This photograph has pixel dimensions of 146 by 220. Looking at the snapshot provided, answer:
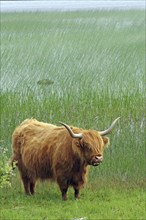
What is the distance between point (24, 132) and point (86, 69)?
697cm

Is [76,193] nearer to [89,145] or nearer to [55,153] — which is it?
[55,153]

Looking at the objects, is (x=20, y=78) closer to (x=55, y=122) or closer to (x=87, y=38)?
(x=55, y=122)

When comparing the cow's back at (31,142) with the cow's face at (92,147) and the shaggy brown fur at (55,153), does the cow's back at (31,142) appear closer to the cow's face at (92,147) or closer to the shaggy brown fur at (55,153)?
the shaggy brown fur at (55,153)

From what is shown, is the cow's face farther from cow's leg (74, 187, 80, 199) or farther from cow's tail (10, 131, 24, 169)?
cow's tail (10, 131, 24, 169)

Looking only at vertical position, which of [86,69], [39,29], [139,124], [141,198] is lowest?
[141,198]

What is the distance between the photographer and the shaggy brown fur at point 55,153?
8.04 meters

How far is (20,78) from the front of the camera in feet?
49.3

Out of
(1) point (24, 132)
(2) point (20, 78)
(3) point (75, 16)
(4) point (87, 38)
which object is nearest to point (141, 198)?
(1) point (24, 132)

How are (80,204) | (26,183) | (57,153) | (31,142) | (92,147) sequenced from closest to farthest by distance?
(92,147)
(80,204)
(57,153)
(31,142)
(26,183)

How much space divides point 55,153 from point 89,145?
1.97 ft

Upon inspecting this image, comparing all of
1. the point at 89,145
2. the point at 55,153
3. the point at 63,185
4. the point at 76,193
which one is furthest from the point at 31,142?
the point at 89,145

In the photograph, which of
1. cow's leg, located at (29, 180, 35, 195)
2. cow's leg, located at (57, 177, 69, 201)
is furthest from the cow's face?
cow's leg, located at (29, 180, 35, 195)

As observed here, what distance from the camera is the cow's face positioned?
7.92m

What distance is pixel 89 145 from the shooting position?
26.1 feet
